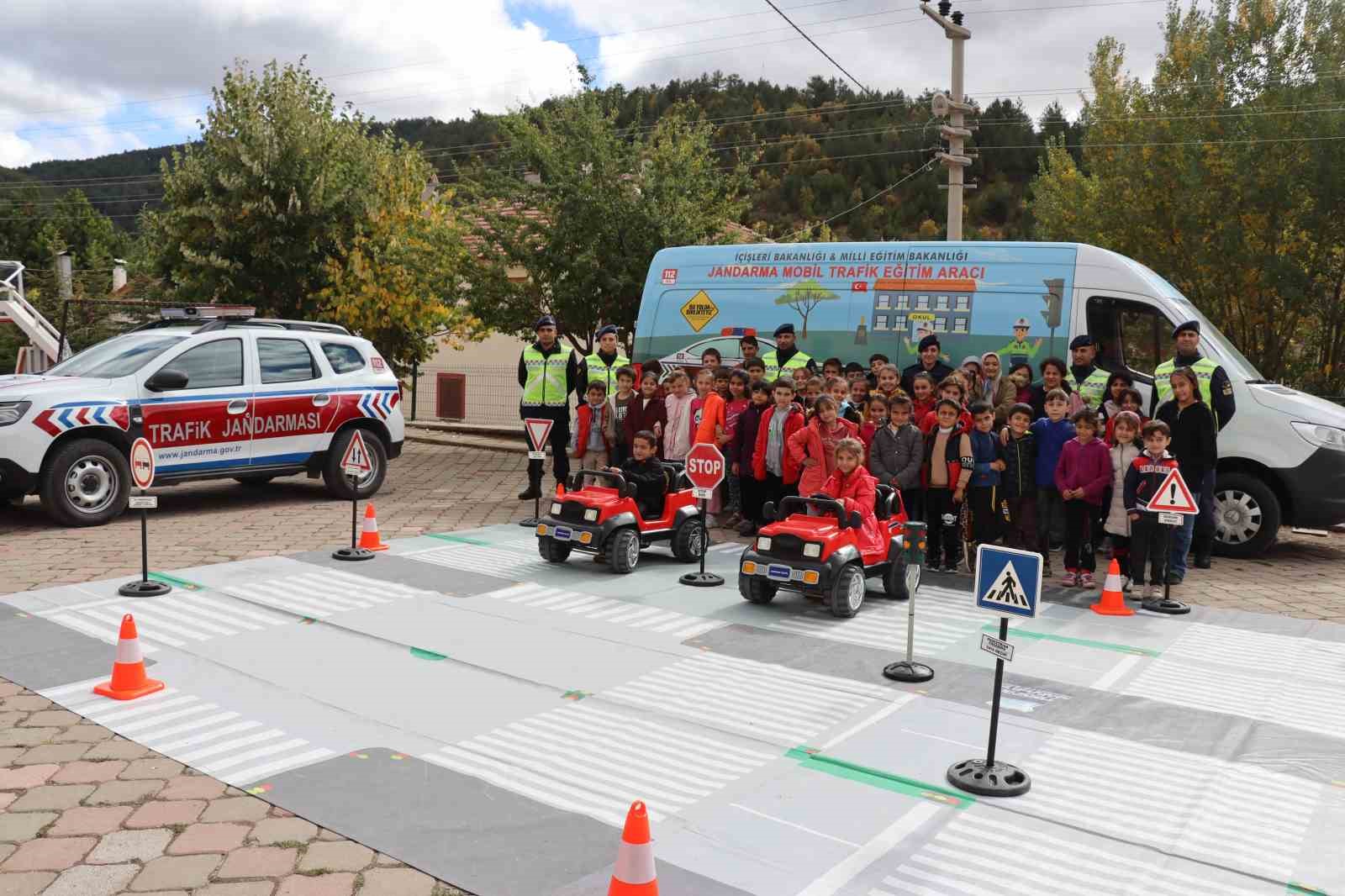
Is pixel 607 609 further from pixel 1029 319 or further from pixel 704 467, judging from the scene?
pixel 1029 319

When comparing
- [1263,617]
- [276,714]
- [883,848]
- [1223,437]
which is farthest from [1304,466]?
[276,714]

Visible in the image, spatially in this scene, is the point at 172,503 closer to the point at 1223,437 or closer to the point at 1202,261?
the point at 1223,437

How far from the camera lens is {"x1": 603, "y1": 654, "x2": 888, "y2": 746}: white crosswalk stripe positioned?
580 cm

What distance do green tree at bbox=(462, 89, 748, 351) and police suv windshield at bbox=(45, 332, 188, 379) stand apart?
22.2ft

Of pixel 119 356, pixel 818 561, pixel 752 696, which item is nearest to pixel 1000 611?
pixel 752 696

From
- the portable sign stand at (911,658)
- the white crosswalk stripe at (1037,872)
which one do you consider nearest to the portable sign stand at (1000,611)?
the white crosswalk stripe at (1037,872)

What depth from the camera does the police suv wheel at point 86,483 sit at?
423 inches

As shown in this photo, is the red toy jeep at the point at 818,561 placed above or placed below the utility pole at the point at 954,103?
below

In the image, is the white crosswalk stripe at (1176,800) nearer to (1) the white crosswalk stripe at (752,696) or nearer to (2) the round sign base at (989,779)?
(2) the round sign base at (989,779)

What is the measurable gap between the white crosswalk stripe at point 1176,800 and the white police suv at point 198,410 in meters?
9.23

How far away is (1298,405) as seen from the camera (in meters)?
10.5

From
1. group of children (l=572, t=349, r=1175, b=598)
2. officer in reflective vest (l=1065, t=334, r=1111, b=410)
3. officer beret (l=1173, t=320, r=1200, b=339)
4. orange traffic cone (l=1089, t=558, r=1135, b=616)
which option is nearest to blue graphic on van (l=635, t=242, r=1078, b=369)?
officer in reflective vest (l=1065, t=334, r=1111, b=410)

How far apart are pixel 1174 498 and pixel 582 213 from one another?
1119 cm

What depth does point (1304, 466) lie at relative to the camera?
10320 millimetres
